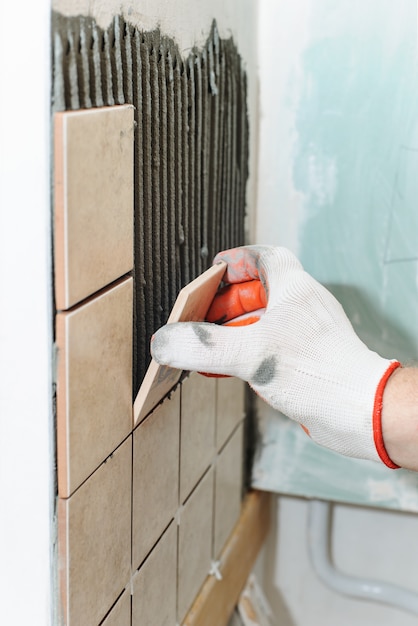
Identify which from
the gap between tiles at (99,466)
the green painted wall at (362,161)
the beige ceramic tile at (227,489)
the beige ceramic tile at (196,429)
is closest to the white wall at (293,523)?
the green painted wall at (362,161)

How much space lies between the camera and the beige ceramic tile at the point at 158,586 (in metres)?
1.06

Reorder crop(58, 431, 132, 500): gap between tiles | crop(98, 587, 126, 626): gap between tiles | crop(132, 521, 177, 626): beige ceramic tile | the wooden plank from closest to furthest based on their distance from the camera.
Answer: crop(58, 431, 132, 500): gap between tiles, crop(98, 587, 126, 626): gap between tiles, crop(132, 521, 177, 626): beige ceramic tile, the wooden plank

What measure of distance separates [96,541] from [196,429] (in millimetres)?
368

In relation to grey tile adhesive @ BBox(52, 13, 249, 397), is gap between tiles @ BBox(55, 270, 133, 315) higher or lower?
lower

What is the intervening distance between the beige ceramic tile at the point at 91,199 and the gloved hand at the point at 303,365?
0.13m

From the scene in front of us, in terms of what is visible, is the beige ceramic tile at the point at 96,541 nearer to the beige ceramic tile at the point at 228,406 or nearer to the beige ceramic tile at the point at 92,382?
the beige ceramic tile at the point at 92,382

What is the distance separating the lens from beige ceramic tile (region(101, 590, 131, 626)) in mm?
967

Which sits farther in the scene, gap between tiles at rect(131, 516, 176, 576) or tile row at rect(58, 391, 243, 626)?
gap between tiles at rect(131, 516, 176, 576)

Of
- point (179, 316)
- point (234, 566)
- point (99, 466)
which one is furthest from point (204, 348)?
point (234, 566)

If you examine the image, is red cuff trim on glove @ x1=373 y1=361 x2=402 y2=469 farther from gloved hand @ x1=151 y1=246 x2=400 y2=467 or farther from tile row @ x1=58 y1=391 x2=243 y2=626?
tile row @ x1=58 y1=391 x2=243 y2=626
